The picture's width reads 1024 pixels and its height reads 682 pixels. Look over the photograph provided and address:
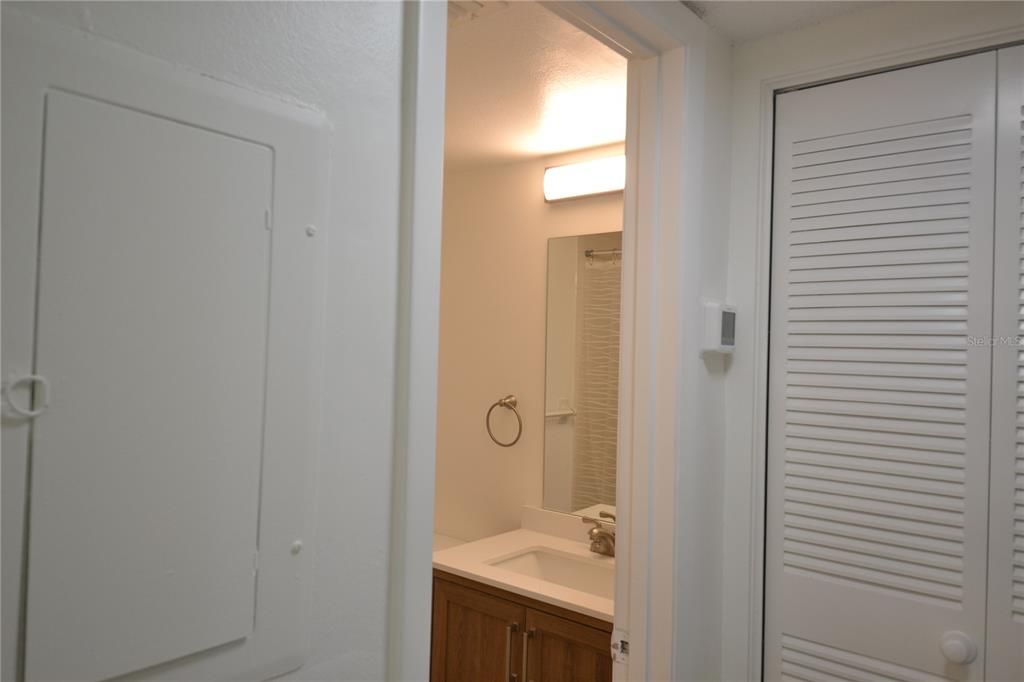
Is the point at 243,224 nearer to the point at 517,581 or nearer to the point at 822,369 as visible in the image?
the point at 822,369

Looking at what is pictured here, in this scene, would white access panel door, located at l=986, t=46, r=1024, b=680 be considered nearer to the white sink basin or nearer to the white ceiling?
the white ceiling

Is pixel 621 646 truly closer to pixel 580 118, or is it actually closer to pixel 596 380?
pixel 596 380

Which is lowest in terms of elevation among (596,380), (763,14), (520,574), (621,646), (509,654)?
(509,654)

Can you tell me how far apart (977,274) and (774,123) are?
1.84ft

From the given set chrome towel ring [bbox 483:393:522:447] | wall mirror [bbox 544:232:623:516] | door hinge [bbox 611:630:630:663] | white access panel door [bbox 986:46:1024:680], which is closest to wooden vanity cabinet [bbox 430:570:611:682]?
door hinge [bbox 611:630:630:663]

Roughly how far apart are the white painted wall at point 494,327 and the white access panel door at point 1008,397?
1351 millimetres

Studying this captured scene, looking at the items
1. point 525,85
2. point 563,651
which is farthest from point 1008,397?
point 525,85

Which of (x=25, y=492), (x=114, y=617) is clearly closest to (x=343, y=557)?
(x=114, y=617)

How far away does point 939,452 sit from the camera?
1.46 meters

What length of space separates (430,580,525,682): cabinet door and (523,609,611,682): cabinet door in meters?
0.06

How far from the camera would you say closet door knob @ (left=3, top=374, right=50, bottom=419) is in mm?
611

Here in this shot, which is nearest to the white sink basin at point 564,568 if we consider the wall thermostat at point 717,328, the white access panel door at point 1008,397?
the wall thermostat at point 717,328

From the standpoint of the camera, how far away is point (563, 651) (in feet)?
6.82

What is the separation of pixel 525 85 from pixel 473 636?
174 centimetres
